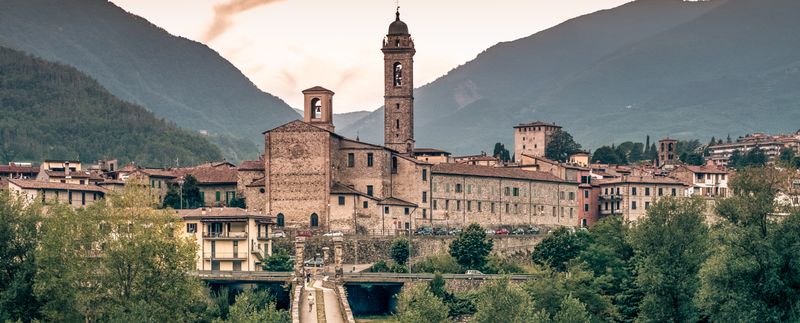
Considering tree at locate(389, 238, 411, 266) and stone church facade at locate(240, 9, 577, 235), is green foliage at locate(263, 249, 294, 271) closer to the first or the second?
tree at locate(389, 238, 411, 266)

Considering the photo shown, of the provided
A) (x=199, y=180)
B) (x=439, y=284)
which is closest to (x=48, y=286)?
(x=439, y=284)

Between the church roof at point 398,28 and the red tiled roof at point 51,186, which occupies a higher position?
the church roof at point 398,28

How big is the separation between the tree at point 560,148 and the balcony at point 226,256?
216ft

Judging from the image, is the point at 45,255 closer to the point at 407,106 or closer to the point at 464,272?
the point at 464,272

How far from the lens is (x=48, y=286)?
202ft

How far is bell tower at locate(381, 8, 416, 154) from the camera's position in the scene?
4635 inches

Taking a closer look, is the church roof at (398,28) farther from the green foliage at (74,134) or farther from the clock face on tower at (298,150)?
the green foliage at (74,134)

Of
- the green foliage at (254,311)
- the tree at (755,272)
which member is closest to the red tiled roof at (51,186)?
the green foliage at (254,311)

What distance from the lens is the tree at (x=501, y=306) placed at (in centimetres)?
6644

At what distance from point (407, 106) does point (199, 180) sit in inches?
775

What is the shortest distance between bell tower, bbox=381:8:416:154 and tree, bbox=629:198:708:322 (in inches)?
1768

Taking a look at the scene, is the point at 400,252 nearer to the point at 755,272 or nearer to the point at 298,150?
the point at 298,150

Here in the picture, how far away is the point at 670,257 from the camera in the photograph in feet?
234

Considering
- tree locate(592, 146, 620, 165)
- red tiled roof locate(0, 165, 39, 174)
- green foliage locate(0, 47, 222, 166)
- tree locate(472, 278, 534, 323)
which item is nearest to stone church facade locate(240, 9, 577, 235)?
red tiled roof locate(0, 165, 39, 174)
